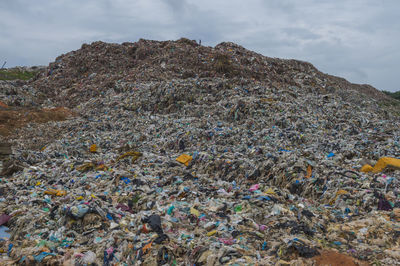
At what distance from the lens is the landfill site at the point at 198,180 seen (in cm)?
327

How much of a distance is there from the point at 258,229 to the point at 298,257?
2.49 feet

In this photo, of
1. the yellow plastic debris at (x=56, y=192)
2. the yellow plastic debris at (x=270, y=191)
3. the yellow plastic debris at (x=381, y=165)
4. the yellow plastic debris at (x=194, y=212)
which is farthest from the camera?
the yellow plastic debris at (x=381, y=165)

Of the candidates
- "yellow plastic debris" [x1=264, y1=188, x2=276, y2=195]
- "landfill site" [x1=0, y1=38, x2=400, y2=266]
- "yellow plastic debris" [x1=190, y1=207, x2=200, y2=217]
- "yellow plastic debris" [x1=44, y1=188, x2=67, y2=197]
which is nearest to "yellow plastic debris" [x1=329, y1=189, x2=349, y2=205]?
"landfill site" [x1=0, y1=38, x2=400, y2=266]

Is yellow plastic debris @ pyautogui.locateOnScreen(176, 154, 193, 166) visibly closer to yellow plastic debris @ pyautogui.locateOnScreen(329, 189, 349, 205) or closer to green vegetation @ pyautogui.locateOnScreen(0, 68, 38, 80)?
yellow plastic debris @ pyautogui.locateOnScreen(329, 189, 349, 205)

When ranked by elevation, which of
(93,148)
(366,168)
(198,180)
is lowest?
(198,180)

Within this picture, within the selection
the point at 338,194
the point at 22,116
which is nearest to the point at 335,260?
the point at 338,194

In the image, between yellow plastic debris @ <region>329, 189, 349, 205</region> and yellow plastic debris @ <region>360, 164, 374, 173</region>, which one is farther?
yellow plastic debris @ <region>360, 164, 374, 173</region>

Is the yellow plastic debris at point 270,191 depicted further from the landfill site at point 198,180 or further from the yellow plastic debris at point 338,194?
the yellow plastic debris at point 338,194

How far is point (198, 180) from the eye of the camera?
5750mm

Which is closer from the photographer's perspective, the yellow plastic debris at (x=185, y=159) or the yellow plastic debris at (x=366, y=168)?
the yellow plastic debris at (x=366, y=168)

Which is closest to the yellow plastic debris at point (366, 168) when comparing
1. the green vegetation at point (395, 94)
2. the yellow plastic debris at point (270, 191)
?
the yellow plastic debris at point (270, 191)

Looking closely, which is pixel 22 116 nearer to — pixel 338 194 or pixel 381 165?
pixel 338 194

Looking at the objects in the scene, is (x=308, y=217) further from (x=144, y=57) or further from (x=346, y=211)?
(x=144, y=57)

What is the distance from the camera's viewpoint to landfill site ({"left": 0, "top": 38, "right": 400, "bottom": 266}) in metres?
3.27
